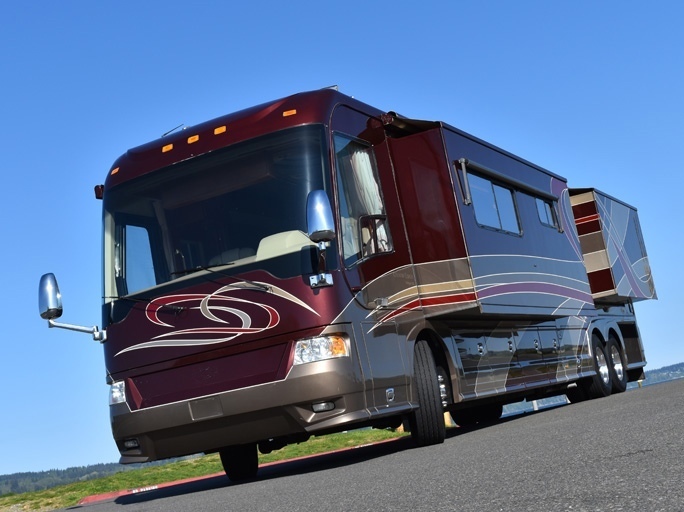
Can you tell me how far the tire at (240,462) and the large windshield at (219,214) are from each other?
2103 mm

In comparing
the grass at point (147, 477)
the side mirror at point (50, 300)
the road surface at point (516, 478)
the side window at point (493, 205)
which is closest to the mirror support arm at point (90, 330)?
the side mirror at point (50, 300)

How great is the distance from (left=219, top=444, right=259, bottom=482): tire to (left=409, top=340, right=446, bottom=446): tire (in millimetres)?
1721

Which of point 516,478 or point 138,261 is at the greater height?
point 138,261

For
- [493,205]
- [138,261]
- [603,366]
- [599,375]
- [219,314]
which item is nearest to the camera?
[219,314]

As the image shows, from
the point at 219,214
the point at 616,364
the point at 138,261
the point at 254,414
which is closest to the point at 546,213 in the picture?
the point at 616,364

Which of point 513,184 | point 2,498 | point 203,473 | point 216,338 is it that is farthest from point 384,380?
point 2,498

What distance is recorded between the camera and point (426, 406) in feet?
30.0

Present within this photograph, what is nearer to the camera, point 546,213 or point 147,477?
point 546,213

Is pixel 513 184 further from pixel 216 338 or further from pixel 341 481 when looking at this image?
pixel 341 481

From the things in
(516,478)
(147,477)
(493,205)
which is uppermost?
(493,205)

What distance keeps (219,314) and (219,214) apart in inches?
35.1

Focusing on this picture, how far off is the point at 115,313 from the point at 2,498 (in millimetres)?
6522

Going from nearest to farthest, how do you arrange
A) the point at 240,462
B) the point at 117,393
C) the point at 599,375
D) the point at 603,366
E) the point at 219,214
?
the point at 219,214, the point at 117,393, the point at 240,462, the point at 599,375, the point at 603,366

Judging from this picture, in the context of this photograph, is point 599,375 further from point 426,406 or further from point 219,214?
point 219,214
